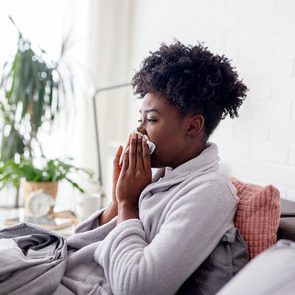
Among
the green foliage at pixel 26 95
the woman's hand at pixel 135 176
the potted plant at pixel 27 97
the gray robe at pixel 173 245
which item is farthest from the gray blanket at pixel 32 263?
the green foliage at pixel 26 95

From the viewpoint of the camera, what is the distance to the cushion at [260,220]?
3.60ft

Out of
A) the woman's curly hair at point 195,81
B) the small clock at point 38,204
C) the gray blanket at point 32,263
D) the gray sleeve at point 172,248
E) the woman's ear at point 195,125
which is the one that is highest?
the woman's curly hair at point 195,81

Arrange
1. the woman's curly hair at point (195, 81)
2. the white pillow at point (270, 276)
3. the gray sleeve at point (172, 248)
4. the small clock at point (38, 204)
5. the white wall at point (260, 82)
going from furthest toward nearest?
the small clock at point (38, 204) < the white wall at point (260, 82) < the woman's curly hair at point (195, 81) < the gray sleeve at point (172, 248) < the white pillow at point (270, 276)

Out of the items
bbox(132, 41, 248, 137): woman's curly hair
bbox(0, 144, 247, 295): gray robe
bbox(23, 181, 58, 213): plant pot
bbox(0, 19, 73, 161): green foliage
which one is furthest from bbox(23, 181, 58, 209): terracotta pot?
bbox(132, 41, 248, 137): woman's curly hair

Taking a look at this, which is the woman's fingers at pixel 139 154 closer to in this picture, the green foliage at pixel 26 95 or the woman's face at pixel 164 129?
the woman's face at pixel 164 129

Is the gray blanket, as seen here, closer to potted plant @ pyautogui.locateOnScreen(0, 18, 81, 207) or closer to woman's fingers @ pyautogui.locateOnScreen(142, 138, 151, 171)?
woman's fingers @ pyautogui.locateOnScreen(142, 138, 151, 171)

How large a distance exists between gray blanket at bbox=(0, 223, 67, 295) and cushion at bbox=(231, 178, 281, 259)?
17.6 inches

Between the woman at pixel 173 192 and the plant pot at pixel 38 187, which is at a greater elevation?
the woman at pixel 173 192

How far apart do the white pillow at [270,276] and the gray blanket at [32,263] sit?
1.51 feet

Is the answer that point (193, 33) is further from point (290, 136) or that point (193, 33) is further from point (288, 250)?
point (288, 250)

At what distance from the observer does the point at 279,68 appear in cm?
168

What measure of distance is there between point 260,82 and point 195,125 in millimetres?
→ 672

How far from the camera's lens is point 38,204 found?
79.7 inches

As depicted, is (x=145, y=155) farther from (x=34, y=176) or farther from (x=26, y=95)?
(x=26, y=95)
